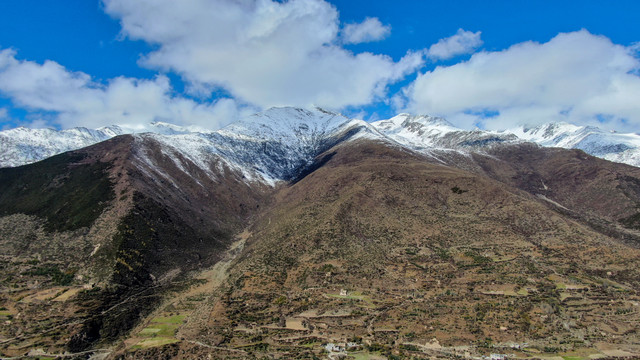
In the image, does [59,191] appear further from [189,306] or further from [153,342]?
[153,342]

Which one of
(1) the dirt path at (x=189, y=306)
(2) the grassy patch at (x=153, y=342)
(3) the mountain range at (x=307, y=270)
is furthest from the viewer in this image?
(1) the dirt path at (x=189, y=306)

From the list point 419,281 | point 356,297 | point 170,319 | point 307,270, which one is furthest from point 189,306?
point 419,281

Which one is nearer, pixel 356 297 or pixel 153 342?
pixel 153 342

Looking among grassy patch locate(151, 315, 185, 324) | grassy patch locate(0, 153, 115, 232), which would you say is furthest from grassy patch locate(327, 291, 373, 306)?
grassy patch locate(0, 153, 115, 232)

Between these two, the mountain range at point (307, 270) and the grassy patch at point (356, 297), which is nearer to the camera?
the mountain range at point (307, 270)

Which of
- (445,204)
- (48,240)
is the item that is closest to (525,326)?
(445,204)

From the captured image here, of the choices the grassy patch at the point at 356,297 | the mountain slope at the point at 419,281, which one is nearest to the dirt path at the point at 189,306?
the mountain slope at the point at 419,281

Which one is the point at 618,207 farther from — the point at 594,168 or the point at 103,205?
the point at 103,205

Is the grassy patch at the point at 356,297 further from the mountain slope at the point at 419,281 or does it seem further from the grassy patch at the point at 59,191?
the grassy patch at the point at 59,191
